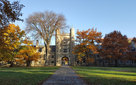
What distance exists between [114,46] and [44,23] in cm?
2483

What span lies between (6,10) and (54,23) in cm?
2954

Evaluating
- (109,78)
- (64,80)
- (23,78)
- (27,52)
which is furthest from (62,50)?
(64,80)

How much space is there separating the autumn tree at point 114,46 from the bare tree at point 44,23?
1829cm

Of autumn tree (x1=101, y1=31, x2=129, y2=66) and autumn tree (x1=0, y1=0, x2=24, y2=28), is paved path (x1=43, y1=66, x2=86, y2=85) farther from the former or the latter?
autumn tree (x1=101, y1=31, x2=129, y2=66)

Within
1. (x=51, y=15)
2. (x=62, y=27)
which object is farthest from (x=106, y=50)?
(x=51, y=15)

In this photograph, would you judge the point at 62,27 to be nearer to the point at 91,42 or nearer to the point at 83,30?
the point at 83,30

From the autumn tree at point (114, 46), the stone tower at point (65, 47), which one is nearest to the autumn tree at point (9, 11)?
the autumn tree at point (114, 46)

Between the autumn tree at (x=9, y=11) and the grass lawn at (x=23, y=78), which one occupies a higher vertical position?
the autumn tree at (x=9, y=11)

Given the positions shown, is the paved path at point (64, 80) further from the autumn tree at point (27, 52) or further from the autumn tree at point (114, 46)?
the autumn tree at point (114, 46)

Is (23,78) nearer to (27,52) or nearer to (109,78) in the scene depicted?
(109,78)

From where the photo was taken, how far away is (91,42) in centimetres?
4166

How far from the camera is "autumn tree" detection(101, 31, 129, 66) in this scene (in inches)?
1740

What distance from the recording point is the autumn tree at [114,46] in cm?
4419

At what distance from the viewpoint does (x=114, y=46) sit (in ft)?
148
